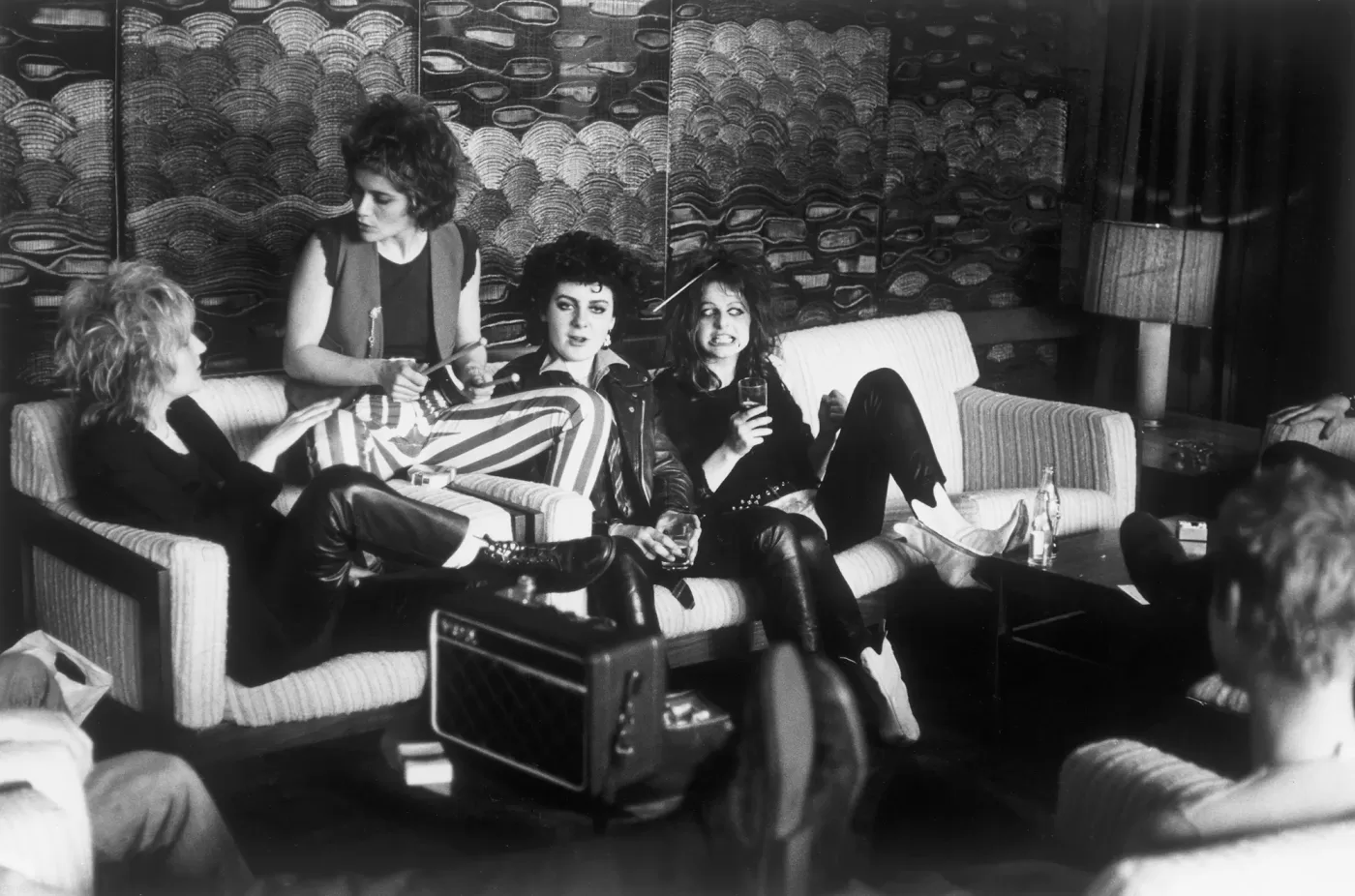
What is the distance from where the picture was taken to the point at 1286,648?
4.98 ft

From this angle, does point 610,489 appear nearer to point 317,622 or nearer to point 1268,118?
point 317,622

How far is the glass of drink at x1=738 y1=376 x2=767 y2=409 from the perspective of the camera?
11.1 ft

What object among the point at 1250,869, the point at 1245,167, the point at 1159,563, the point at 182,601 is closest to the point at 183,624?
the point at 182,601

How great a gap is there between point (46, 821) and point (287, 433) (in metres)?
1.59

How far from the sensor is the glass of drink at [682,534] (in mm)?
3201

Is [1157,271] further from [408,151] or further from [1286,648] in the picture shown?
[1286,648]

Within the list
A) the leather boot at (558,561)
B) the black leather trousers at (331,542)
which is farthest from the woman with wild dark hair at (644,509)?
the black leather trousers at (331,542)

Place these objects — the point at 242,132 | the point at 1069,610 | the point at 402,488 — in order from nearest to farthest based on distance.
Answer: the point at 402,488
the point at 242,132
the point at 1069,610

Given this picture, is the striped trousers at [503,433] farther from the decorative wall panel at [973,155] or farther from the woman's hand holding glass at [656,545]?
the decorative wall panel at [973,155]

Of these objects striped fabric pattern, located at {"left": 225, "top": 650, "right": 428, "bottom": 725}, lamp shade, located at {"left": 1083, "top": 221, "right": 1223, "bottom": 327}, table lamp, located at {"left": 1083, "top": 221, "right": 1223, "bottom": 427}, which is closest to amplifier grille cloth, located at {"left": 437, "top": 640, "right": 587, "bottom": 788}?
striped fabric pattern, located at {"left": 225, "top": 650, "right": 428, "bottom": 725}

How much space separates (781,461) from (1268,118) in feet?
6.82

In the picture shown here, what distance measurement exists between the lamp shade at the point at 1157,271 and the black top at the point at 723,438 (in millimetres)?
1474

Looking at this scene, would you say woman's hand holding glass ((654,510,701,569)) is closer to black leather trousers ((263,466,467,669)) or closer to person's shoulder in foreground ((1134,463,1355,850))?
black leather trousers ((263,466,467,669))

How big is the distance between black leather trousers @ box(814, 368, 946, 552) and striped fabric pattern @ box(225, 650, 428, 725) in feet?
3.64
